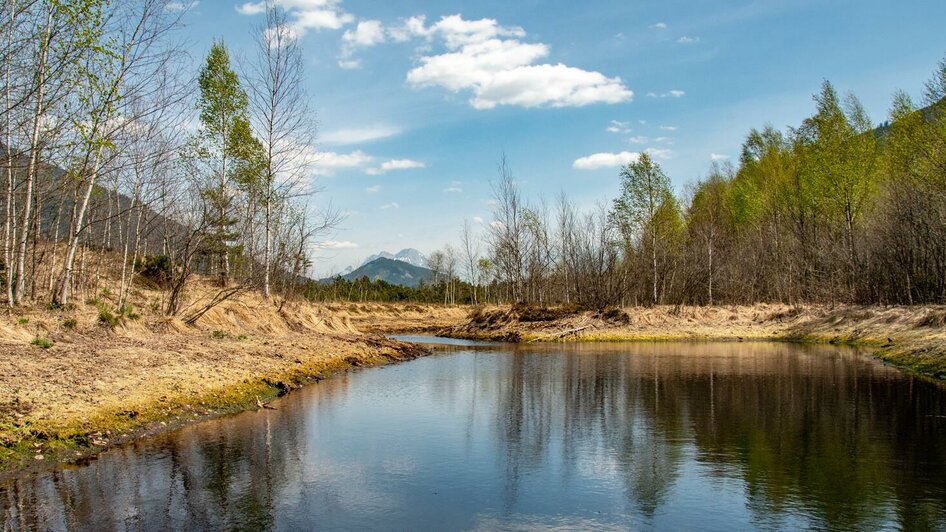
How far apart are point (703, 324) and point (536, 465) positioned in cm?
3874

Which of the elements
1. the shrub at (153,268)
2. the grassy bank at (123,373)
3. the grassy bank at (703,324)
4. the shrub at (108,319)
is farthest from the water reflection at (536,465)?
the shrub at (153,268)

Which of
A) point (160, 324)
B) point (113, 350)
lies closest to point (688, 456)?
point (113, 350)

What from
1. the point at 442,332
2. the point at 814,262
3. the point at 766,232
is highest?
the point at 766,232

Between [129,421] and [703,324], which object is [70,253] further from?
[703,324]

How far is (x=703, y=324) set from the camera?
45.8 meters

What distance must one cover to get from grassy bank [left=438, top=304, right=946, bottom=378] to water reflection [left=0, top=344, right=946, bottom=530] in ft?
56.1

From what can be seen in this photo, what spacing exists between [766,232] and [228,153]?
Answer: 52674 mm

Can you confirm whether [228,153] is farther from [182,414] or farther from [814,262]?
[814,262]

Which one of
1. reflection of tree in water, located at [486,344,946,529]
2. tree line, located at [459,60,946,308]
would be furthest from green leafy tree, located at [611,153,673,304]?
reflection of tree in water, located at [486,344,946,529]

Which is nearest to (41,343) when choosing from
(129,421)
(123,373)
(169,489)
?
(123,373)

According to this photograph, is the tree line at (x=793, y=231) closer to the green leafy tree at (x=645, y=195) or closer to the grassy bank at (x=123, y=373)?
the green leafy tree at (x=645, y=195)

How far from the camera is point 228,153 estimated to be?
3481 cm

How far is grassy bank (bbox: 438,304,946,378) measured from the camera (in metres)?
34.0

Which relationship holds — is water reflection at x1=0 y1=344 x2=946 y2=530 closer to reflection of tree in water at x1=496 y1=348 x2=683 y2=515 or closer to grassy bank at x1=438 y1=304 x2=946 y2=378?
reflection of tree in water at x1=496 y1=348 x2=683 y2=515
